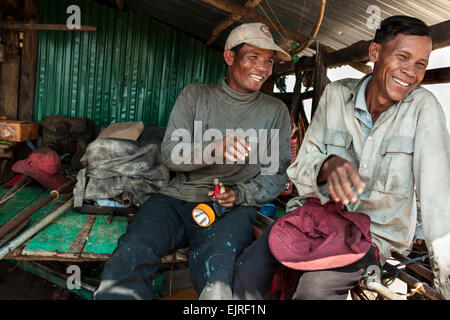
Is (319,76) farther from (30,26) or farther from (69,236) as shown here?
(30,26)

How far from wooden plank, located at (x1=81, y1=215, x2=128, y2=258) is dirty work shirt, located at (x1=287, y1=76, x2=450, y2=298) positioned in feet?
4.69

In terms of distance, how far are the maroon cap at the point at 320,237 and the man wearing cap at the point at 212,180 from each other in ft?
1.33

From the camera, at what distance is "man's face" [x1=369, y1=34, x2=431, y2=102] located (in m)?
1.90

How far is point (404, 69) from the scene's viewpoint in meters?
1.91

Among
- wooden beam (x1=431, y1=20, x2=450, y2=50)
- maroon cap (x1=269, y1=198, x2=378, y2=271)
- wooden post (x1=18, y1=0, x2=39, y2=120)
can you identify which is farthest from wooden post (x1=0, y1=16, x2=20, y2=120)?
wooden beam (x1=431, y1=20, x2=450, y2=50)

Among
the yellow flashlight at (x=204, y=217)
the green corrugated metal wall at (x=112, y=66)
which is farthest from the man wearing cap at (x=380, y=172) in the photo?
the green corrugated metal wall at (x=112, y=66)

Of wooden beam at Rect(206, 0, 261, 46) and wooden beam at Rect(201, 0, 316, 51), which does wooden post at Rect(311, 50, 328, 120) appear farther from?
wooden beam at Rect(206, 0, 261, 46)

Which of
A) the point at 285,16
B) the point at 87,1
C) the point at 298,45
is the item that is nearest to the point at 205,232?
the point at 298,45

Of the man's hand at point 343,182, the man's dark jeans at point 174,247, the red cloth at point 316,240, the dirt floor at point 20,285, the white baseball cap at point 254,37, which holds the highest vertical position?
the white baseball cap at point 254,37

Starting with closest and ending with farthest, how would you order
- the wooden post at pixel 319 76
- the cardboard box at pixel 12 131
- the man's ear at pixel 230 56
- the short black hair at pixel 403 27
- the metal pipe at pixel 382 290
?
the metal pipe at pixel 382 290
the short black hair at pixel 403 27
the man's ear at pixel 230 56
the wooden post at pixel 319 76
the cardboard box at pixel 12 131

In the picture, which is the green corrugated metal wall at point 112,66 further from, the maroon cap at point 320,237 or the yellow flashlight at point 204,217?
the maroon cap at point 320,237

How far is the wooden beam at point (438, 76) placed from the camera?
9.41 ft

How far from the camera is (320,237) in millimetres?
1845

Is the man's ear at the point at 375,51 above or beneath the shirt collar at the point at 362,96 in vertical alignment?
above
